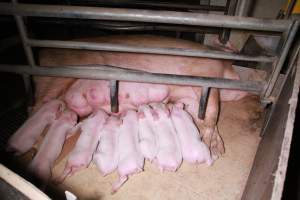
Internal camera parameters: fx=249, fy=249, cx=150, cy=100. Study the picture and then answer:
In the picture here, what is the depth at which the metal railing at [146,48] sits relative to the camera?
1338 mm

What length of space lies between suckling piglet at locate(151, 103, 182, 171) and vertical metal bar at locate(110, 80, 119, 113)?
11.8 inches

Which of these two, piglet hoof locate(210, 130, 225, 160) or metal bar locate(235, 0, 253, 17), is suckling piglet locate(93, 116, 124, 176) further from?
metal bar locate(235, 0, 253, 17)

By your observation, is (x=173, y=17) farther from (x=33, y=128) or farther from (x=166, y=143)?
(x=33, y=128)

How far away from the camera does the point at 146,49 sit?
1527mm

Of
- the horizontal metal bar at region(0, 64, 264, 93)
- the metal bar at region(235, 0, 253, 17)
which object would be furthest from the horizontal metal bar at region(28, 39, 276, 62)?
the metal bar at region(235, 0, 253, 17)

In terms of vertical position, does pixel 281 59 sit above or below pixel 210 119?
above

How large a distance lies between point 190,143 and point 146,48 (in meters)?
0.68

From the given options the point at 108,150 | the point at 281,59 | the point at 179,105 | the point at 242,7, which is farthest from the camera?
the point at 242,7

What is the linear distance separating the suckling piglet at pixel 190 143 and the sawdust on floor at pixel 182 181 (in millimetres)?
116

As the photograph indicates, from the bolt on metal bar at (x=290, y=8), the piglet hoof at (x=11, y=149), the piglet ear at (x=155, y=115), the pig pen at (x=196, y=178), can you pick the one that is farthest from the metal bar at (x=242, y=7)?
the piglet hoof at (x=11, y=149)

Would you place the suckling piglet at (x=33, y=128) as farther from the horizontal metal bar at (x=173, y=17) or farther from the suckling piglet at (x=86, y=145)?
the horizontal metal bar at (x=173, y=17)

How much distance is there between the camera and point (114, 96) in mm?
1872

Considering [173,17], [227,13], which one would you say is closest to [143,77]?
[173,17]

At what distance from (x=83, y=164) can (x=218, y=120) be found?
1.19 m
